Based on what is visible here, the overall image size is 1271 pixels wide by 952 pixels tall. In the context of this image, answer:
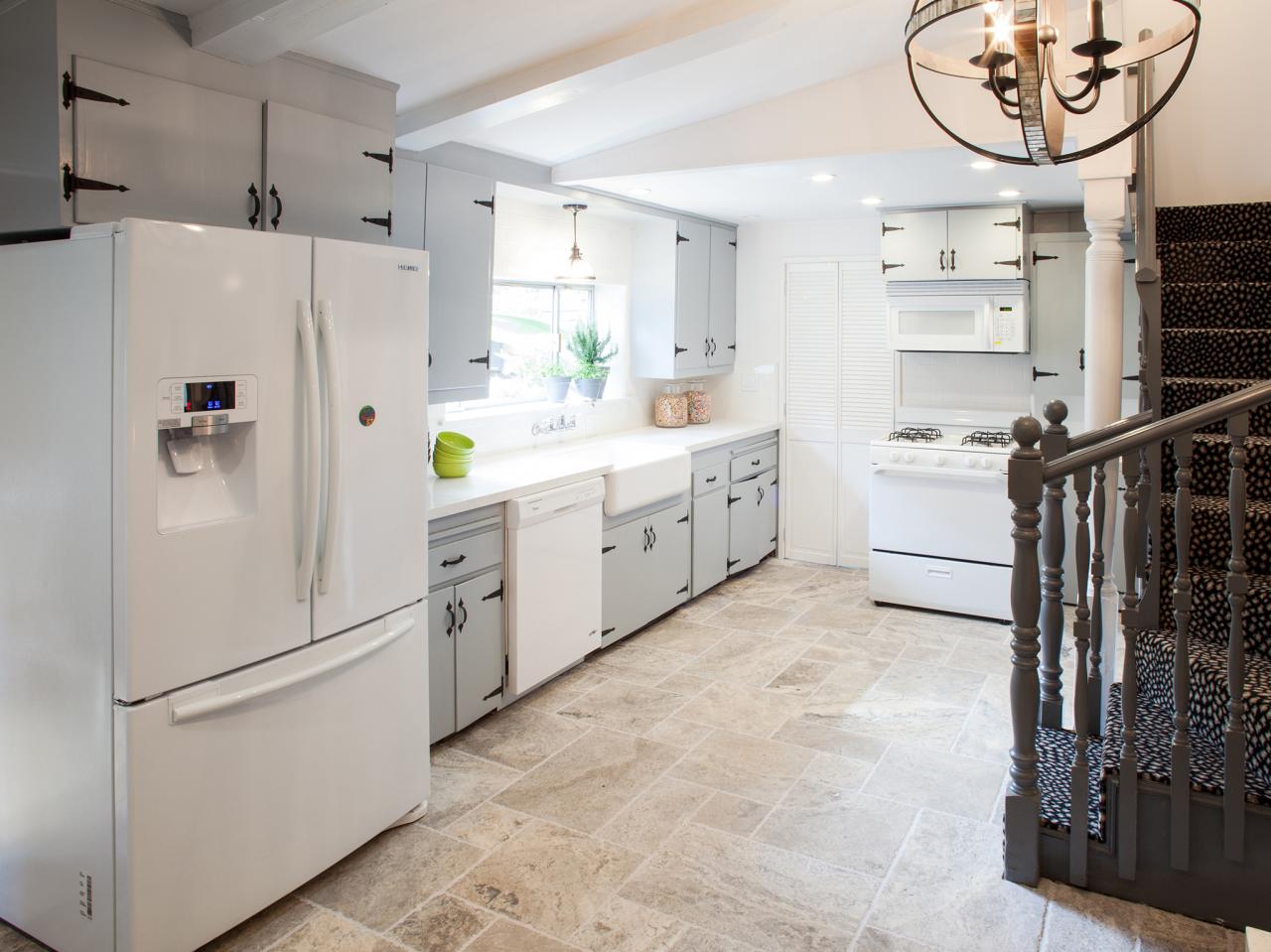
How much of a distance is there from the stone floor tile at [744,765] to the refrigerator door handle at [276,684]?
116cm

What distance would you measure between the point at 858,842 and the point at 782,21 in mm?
2627

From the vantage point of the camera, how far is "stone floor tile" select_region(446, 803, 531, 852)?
9.52ft

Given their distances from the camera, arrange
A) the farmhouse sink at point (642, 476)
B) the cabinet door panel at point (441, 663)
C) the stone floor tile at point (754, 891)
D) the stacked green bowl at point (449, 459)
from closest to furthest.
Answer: the stone floor tile at point (754, 891)
the cabinet door panel at point (441, 663)
the stacked green bowl at point (449, 459)
the farmhouse sink at point (642, 476)

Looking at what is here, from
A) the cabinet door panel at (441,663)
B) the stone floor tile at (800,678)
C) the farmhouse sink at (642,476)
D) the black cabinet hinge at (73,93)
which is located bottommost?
the stone floor tile at (800,678)

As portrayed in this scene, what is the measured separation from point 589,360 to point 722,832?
294 cm

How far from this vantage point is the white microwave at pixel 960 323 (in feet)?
17.4

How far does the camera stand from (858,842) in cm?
289

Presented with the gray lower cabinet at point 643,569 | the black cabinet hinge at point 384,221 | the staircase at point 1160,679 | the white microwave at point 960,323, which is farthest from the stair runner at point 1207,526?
the black cabinet hinge at point 384,221

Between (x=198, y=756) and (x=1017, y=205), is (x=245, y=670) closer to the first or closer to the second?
(x=198, y=756)

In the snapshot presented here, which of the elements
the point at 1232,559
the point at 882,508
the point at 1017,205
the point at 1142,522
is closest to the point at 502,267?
the point at 882,508

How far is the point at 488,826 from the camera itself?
2980mm

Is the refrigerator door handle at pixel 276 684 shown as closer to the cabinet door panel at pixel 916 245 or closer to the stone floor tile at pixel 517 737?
the stone floor tile at pixel 517 737

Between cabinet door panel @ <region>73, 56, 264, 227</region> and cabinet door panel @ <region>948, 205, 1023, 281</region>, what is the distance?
3.84 m

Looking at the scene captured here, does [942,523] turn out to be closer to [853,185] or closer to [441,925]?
[853,185]
